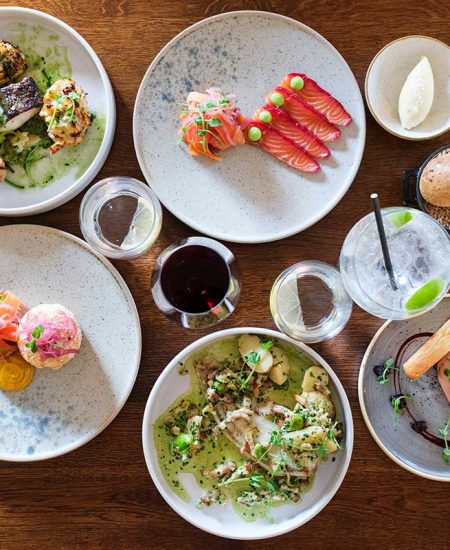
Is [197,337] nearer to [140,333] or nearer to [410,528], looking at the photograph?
[140,333]

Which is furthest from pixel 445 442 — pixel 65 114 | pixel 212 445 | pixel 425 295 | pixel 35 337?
pixel 65 114

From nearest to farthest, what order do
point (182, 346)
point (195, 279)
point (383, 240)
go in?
point (383, 240)
point (195, 279)
point (182, 346)

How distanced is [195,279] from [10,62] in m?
0.82

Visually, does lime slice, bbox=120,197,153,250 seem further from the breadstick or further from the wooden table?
the breadstick

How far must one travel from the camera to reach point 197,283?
68.7 inches

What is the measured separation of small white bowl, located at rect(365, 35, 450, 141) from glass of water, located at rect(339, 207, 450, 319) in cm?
27

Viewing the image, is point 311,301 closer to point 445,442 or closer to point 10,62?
point 445,442

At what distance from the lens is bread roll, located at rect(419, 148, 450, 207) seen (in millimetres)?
1747

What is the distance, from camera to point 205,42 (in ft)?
5.96

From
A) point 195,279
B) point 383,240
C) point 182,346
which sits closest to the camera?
point 383,240

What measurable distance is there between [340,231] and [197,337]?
526mm

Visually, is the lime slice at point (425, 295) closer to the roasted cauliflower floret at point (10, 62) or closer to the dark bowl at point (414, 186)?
the dark bowl at point (414, 186)

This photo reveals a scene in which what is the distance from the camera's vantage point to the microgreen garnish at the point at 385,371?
181 cm

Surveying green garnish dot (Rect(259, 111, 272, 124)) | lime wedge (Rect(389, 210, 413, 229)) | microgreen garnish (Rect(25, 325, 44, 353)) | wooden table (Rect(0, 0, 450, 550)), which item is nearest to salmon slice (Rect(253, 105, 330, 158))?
green garnish dot (Rect(259, 111, 272, 124))
